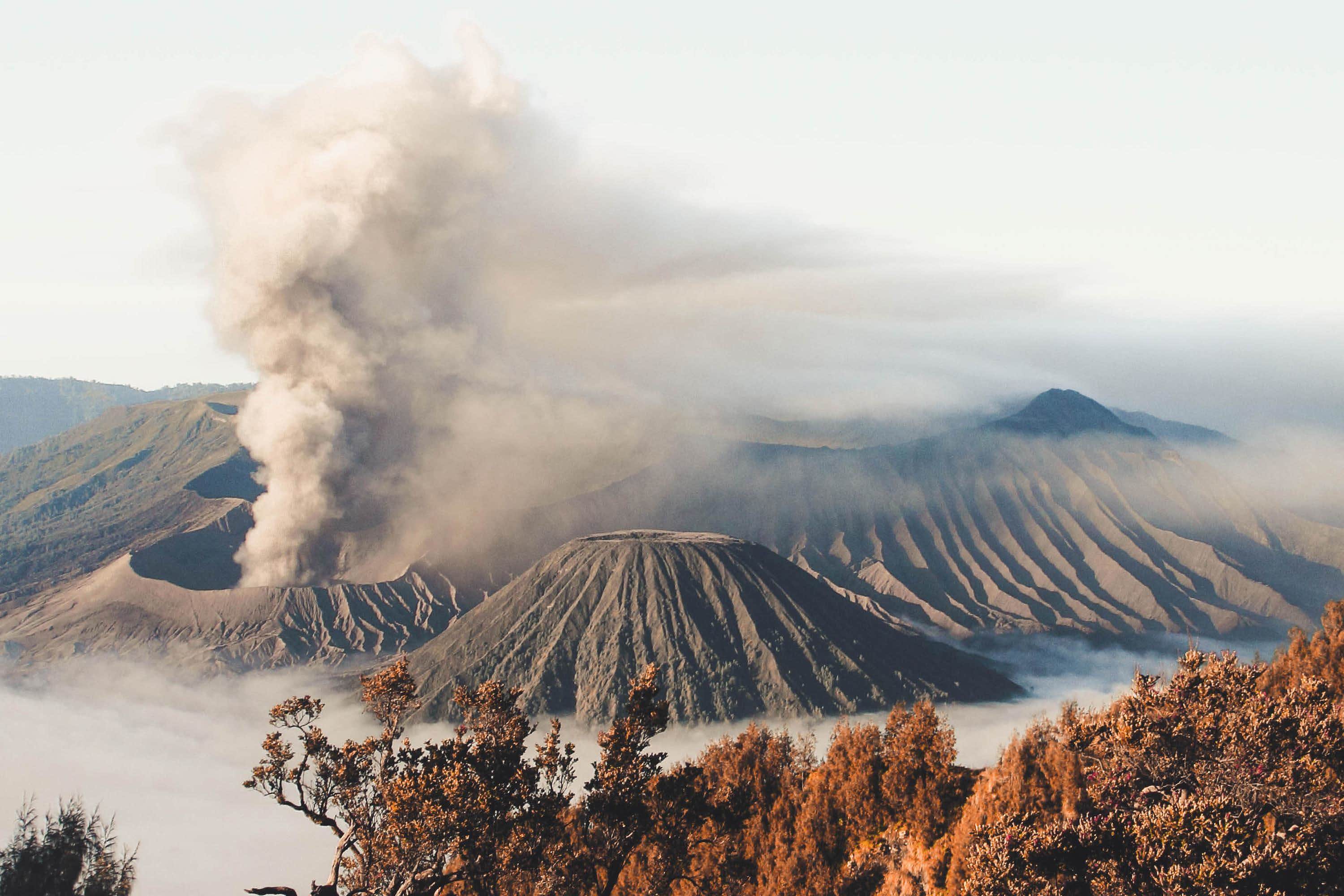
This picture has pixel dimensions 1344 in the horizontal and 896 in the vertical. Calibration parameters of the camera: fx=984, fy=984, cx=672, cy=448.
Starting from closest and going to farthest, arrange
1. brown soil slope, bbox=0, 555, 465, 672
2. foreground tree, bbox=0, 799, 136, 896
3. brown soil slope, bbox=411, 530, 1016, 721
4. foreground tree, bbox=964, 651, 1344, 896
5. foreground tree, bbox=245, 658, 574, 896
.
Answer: foreground tree, bbox=964, 651, 1344, 896, foreground tree, bbox=245, 658, 574, 896, foreground tree, bbox=0, 799, 136, 896, brown soil slope, bbox=411, 530, 1016, 721, brown soil slope, bbox=0, 555, 465, 672

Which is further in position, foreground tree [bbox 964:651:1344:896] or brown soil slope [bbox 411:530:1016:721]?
brown soil slope [bbox 411:530:1016:721]

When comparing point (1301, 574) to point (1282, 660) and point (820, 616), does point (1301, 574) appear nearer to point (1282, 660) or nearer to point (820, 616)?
point (820, 616)

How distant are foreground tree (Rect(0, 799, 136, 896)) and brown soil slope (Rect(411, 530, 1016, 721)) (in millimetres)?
68492

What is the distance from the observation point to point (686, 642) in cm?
9769

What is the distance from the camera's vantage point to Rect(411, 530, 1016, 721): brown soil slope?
3664 inches

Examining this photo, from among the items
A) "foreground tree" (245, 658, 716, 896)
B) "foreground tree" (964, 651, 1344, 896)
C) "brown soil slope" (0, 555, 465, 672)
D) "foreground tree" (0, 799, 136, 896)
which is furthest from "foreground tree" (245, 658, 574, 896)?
"brown soil slope" (0, 555, 465, 672)

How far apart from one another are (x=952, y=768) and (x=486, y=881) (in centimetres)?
2527

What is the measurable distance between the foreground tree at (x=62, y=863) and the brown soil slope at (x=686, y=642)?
6849cm

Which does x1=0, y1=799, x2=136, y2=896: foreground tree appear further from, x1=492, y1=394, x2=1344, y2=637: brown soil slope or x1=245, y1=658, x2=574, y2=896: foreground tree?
x1=492, y1=394, x2=1344, y2=637: brown soil slope

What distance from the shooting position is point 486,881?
21438mm


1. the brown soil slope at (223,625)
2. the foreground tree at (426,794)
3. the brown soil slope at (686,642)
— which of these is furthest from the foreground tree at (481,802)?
the brown soil slope at (223,625)

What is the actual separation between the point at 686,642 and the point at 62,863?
78.2 m

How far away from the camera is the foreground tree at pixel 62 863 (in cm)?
2108

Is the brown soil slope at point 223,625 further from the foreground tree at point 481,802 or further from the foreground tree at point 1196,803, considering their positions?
the foreground tree at point 1196,803
